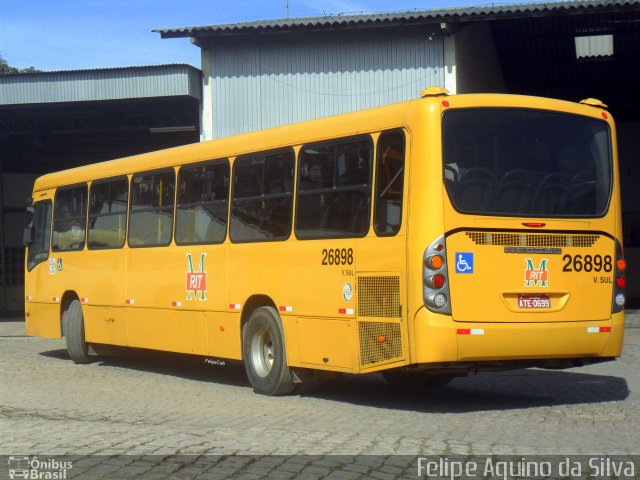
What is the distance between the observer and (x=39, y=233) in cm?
1895

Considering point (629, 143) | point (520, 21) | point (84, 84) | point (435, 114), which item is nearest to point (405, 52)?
point (520, 21)

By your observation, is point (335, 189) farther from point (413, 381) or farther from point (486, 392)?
point (486, 392)

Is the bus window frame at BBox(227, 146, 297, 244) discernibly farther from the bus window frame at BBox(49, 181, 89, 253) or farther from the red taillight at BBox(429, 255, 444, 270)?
the bus window frame at BBox(49, 181, 89, 253)

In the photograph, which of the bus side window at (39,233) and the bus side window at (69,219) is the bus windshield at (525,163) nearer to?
the bus side window at (69,219)

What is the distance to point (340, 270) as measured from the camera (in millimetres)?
11445

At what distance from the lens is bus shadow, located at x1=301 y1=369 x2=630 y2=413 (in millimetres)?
11531

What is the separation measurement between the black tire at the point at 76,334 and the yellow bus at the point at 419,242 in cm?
402

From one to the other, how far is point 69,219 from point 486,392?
804 cm

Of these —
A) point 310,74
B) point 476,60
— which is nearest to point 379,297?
point 310,74

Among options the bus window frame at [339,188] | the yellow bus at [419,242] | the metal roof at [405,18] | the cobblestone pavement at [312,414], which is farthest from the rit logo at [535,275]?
the metal roof at [405,18]

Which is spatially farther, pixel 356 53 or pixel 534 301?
pixel 356 53

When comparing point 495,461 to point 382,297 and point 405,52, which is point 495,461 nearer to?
point 382,297

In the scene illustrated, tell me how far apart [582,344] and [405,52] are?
13.1m

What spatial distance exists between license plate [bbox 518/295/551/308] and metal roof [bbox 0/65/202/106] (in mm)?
15038
